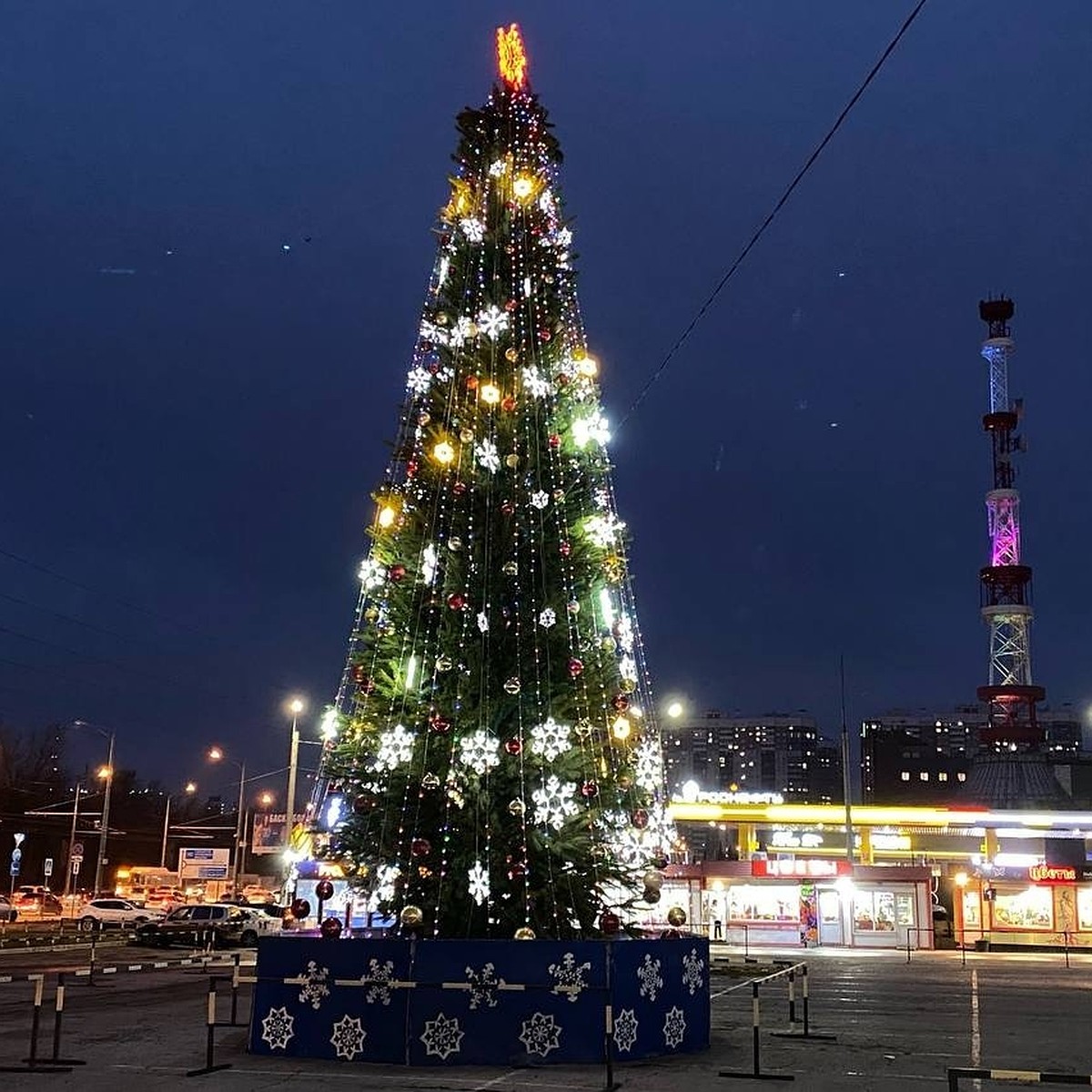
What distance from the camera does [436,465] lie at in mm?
15188

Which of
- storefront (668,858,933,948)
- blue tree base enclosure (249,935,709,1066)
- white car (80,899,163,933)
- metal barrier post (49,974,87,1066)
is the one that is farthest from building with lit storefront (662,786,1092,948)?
metal barrier post (49,974,87,1066)

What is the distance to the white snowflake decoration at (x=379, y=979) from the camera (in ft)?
39.8

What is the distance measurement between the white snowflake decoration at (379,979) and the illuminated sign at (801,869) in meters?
30.5

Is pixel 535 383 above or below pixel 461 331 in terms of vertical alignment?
below

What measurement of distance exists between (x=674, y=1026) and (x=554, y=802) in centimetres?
267

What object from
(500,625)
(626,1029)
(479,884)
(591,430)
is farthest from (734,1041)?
(591,430)

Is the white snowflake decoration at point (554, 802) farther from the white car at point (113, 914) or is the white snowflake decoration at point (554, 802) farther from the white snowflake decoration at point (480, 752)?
the white car at point (113, 914)

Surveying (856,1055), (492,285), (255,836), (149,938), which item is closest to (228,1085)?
(856,1055)

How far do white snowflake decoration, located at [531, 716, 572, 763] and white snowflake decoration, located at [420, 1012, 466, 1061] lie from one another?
307 cm

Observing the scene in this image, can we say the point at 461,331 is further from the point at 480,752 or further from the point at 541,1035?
the point at 541,1035

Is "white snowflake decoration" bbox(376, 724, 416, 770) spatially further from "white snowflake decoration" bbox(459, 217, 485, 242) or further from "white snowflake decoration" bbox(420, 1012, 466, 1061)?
"white snowflake decoration" bbox(459, 217, 485, 242)

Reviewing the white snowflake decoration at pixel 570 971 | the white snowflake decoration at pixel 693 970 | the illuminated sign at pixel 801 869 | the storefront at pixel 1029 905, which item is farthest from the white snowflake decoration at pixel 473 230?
the storefront at pixel 1029 905

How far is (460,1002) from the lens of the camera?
12031 mm

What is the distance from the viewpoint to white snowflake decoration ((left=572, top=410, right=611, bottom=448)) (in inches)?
618
